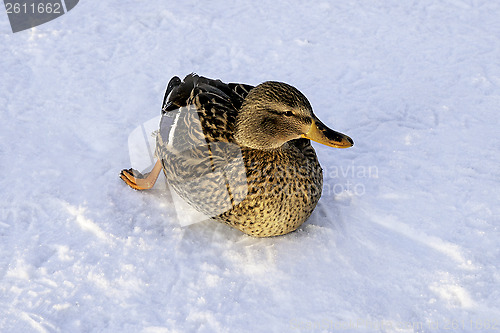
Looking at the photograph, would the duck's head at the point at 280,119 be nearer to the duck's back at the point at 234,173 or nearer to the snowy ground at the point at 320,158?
the duck's back at the point at 234,173

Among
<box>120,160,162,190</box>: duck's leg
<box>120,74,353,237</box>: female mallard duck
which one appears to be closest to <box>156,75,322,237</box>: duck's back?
<box>120,74,353,237</box>: female mallard duck

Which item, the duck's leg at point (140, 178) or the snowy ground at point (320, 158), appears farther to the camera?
the duck's leg at point (140, 178)

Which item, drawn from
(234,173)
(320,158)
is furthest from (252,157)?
(320,158)

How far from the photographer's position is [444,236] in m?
3.20

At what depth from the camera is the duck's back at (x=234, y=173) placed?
2.96 metres

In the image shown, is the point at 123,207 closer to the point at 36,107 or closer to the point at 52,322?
the point at 52,322

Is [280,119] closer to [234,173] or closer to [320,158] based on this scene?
[234,173]

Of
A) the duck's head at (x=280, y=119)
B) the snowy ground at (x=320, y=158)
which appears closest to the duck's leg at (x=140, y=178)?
the snowy ground at (x=320, y=158)

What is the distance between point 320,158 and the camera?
12.6ft

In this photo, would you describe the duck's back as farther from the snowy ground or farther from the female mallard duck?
Answer: the snowy ground

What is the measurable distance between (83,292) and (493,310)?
233cm

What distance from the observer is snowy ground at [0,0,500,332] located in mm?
2842

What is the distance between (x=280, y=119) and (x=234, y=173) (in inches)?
16.6

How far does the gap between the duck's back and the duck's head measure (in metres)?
0.15
